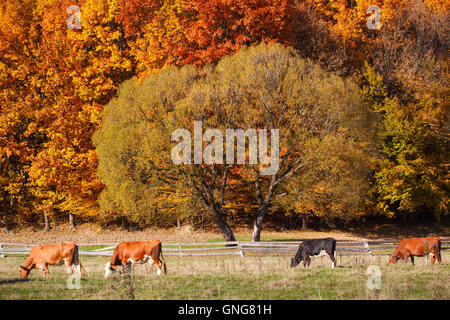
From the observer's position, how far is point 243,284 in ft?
38.1

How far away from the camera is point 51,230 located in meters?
34.6

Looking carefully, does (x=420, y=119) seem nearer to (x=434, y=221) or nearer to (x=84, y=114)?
(x=434, y=221)

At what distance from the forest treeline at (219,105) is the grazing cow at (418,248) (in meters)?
6.37

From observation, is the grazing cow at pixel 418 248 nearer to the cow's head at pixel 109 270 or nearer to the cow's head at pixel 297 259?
the cow's head at pixel 297 259

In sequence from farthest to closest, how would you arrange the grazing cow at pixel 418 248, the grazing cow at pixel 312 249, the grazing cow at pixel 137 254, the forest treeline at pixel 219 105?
the forest treeline at pixel 219 105 → the grazing cow at pixel 312 249 → the grazing cow at pixel 418 248 → the grazing cow at pixel 137 254

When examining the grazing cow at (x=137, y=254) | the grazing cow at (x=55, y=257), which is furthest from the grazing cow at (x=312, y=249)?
the grazing cow at (x=55, y=257)

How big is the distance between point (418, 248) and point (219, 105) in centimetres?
1123

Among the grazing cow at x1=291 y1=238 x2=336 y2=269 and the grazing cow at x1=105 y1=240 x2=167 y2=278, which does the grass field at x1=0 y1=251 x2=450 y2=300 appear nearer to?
the grazing cow at x1=105 y1=240 x2=167 y2=278

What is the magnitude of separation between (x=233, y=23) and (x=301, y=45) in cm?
607

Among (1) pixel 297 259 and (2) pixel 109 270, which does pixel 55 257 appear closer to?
(2) pixel 109 270

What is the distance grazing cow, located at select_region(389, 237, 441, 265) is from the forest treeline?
6.37 m

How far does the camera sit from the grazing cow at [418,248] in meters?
16.4

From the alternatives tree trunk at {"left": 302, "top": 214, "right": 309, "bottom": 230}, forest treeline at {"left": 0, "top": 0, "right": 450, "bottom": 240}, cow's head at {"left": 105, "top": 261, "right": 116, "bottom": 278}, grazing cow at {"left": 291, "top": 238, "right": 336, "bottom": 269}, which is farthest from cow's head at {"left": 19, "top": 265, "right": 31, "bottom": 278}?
tree trunk at {"left": 302, "top": 214, "right": 309, "bottom": 230}

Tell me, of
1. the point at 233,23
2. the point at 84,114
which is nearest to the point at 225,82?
the point at 233,23
